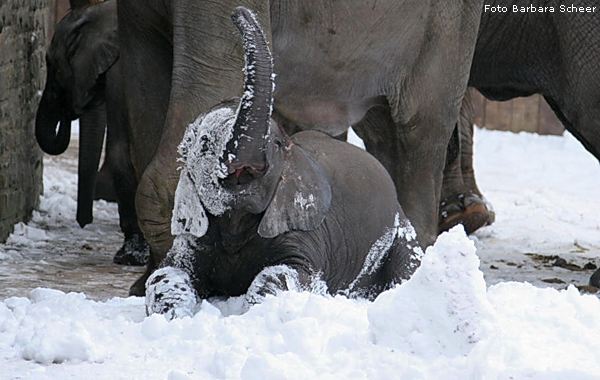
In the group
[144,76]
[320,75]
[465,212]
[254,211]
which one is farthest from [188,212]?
[465,212]

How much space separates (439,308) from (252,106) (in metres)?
0.81

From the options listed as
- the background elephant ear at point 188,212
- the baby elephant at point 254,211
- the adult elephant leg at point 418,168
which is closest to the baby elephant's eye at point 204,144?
the baby elephant at point 254,211

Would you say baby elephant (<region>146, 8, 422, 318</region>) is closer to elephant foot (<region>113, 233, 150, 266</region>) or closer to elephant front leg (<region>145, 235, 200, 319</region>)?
elephant front leg (<region>145, 235, 200, 319</region>)

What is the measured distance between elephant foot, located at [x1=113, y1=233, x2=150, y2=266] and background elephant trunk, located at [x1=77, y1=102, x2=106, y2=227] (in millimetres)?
1084

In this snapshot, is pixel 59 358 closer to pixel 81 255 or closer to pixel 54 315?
pixel 54 315

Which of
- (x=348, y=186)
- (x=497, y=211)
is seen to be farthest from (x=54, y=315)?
(x=497, y=211)

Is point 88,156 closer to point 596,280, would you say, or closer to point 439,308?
point 596,280

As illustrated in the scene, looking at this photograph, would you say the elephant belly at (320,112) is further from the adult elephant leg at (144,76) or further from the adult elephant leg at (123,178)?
the adult elephant leg at (123,178)

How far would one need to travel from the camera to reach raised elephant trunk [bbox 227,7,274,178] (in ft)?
11.4

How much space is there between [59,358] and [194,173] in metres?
0.75

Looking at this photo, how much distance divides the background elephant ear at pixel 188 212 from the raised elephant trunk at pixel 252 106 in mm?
171

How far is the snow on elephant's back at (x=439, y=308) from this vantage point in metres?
3.04

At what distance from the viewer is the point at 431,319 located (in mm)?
3104

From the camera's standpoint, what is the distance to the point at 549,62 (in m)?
6.50
